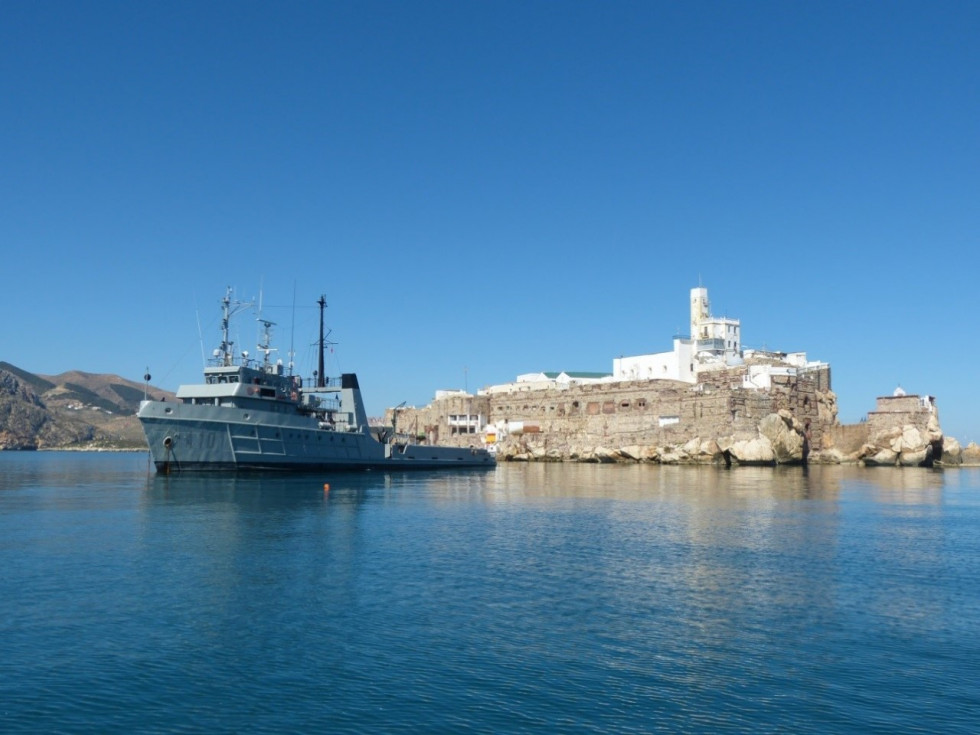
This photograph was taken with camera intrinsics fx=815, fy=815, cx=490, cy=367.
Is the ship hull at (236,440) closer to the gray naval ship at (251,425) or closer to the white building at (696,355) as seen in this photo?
the gray naval ship at (251,425)

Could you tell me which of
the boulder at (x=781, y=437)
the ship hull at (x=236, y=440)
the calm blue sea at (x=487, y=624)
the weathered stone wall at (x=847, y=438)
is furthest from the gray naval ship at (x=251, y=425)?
the weathered stone wall at (x=847, y=438)

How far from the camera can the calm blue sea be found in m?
8.95

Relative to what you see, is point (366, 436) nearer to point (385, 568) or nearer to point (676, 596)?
point (385, 568)

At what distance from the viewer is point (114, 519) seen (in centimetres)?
2464

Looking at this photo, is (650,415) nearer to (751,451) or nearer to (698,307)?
(751,451)

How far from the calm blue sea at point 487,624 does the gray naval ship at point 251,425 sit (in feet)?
48.0

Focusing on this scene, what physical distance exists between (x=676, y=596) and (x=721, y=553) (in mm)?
5018

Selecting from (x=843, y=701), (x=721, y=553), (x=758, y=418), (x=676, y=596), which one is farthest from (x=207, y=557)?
(x=758, y=418)

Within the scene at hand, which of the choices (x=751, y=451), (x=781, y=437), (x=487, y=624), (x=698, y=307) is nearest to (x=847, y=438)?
(x=781, y=437)

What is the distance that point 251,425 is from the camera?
4194 cm

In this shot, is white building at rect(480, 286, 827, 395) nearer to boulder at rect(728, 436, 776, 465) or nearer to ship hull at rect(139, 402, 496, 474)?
boulder at rect(728, 436, 776, 465)

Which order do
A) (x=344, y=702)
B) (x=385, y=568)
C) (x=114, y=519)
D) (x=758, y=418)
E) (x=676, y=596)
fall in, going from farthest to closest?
(x=758, y=418) < (x=114, y=519) < (x=385, y=568) < (x=676, y=596) < (x=344, y=702)

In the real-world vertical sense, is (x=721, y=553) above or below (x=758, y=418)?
below

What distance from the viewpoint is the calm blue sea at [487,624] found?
352 inches
